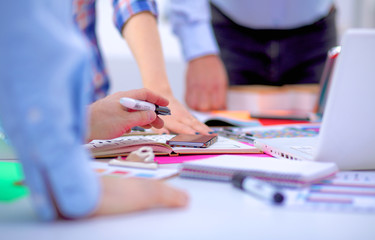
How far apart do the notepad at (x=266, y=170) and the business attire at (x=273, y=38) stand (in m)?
1.25

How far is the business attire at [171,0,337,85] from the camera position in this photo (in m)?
1.71

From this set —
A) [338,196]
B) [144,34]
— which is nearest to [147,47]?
[144,34]

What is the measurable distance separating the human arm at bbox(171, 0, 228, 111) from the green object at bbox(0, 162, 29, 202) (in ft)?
3.42

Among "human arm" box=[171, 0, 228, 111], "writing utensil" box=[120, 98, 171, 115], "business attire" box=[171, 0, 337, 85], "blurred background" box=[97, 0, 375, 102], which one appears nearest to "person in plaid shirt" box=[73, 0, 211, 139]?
"writing utensil" box=[120, 98, 171, 115]

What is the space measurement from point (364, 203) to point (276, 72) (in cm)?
141

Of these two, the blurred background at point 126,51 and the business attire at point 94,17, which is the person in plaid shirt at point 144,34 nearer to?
the business attire at point 94,17

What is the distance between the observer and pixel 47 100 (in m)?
0.31

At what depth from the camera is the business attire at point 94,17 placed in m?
1.11

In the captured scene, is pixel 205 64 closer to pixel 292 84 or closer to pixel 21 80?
pixel 292 84

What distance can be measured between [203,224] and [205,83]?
1.24 m

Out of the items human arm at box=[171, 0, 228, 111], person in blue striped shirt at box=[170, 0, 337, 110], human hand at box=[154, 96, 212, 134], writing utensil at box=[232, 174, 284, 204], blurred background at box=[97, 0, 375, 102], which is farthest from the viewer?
blurred background at box=[97, 0, 375, 102]

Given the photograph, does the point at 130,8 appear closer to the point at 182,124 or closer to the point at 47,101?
the point at 182,124

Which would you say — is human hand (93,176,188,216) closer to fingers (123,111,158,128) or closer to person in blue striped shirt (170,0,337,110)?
fingers (123,111,158,128)

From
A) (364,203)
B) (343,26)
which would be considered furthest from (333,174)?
(343,26)
